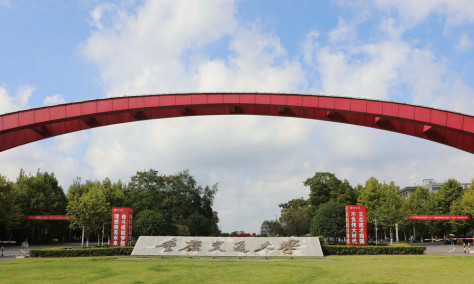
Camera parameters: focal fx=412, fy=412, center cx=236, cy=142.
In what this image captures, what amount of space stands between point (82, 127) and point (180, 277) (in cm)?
801

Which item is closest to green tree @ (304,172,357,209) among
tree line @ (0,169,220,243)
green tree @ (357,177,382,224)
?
green tree @ (357,177,382,224)

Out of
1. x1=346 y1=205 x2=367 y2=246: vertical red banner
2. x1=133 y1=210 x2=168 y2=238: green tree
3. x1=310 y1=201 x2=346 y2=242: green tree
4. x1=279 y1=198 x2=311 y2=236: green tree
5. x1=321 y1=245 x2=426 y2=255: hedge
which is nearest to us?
x1=321 y1=245 x2=426 y2=255: hedge

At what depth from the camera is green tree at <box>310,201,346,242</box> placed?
3744cm

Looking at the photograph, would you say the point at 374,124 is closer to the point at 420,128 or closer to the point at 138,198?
the point at 420,128

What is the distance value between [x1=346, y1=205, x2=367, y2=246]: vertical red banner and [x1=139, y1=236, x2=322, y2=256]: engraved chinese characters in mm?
5942

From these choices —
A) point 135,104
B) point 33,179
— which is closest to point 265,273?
point 135,104

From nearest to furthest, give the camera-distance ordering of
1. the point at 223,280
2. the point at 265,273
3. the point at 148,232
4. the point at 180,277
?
the point at 223,280, the point at 180,277, the point at 265,273, the point at 148,232

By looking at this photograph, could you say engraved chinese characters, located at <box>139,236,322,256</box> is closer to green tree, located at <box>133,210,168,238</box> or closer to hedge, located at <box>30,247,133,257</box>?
hedge, located at <box>30,247,133,257</box>

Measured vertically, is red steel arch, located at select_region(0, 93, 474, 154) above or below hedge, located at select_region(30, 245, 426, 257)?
above

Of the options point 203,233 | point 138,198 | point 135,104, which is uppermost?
point 135,104

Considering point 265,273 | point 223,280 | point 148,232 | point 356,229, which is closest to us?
point 223,280

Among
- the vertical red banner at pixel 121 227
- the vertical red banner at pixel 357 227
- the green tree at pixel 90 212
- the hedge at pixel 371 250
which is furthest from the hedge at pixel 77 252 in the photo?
the vertical red banner at pixel 357 227

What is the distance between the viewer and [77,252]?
26.7 m

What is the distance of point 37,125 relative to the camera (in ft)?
54.8
